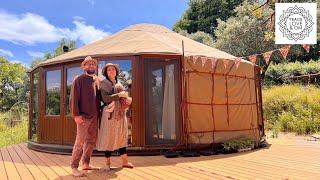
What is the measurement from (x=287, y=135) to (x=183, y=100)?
4269mm

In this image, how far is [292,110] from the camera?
10875 millimetres

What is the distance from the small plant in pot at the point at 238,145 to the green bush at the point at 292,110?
3.08 meters

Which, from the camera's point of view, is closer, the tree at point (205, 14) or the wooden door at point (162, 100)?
the wooden door at point (162, 100)

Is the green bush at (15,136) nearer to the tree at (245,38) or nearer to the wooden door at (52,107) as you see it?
the wooden door at (52,107)

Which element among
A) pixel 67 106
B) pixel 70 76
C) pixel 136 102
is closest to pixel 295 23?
pixel 136 102

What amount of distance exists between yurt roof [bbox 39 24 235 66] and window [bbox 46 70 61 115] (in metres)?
0.22

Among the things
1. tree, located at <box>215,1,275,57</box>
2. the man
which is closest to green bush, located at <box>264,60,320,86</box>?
tree, located at <box>215,1,275,57</box>

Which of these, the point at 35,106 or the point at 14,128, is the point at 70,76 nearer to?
the point at 35,106

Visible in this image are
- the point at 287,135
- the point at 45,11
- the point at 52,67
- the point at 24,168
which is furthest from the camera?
the point at 45,11

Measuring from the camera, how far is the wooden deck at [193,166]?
4281 millimetres

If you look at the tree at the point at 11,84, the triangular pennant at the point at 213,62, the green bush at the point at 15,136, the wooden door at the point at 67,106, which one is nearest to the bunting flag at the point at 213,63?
the triangular pennant at the point at 213,62

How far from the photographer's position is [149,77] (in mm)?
6277

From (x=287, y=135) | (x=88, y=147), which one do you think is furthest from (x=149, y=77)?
(x=287, y=135)

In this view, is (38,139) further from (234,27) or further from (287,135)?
(234,27)
